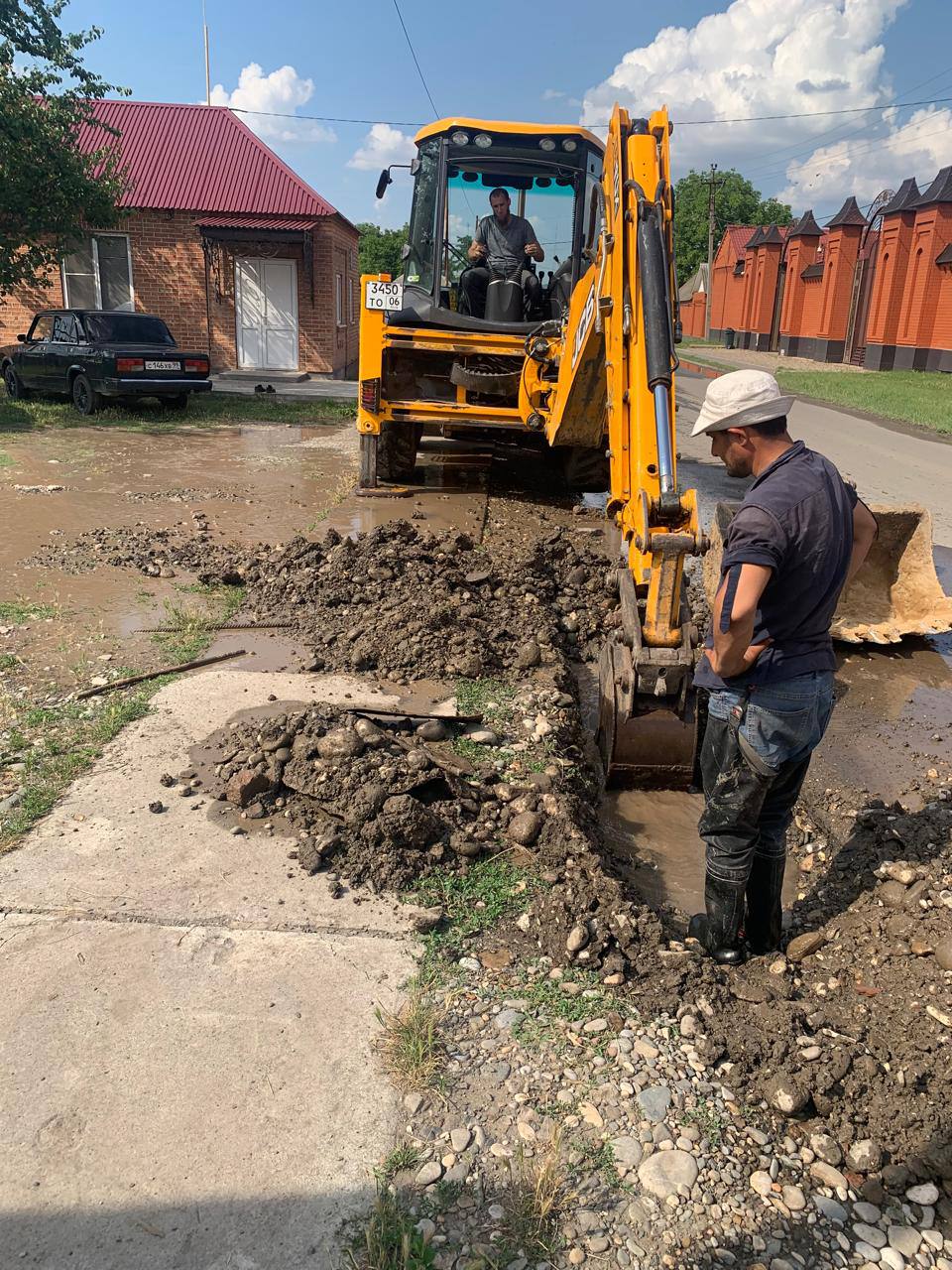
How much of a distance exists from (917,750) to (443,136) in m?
7.58

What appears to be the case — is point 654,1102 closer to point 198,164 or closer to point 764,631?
point 764,631

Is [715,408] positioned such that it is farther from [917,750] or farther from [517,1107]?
[917,750]

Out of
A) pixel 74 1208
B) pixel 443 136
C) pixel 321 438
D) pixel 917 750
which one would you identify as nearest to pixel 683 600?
pixel 917 750

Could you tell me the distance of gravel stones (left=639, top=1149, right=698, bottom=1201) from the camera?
232cm

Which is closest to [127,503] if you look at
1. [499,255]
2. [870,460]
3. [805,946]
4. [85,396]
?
[499,255]

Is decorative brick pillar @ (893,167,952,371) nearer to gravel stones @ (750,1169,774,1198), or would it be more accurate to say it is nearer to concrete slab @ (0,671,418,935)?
concrete slab @ (0,671,418,935)

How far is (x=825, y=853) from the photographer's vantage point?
13.6ft

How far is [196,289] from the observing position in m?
22.7

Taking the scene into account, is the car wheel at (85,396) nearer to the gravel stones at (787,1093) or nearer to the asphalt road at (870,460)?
the asphalt road at (870,460)

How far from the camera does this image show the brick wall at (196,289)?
22344mm

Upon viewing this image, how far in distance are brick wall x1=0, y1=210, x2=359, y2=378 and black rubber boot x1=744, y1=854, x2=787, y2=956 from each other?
2195 centimetres

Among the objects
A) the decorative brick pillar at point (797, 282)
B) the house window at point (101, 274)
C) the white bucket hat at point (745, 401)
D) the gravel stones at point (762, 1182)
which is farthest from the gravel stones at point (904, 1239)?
the decorative brick pillar at point (797, 282)

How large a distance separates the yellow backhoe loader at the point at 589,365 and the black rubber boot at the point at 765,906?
1001mm

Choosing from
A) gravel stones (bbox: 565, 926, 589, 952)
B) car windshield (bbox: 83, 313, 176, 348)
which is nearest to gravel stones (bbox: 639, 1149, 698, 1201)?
gravel stones (bbox: 565, 926, 589, 952)
